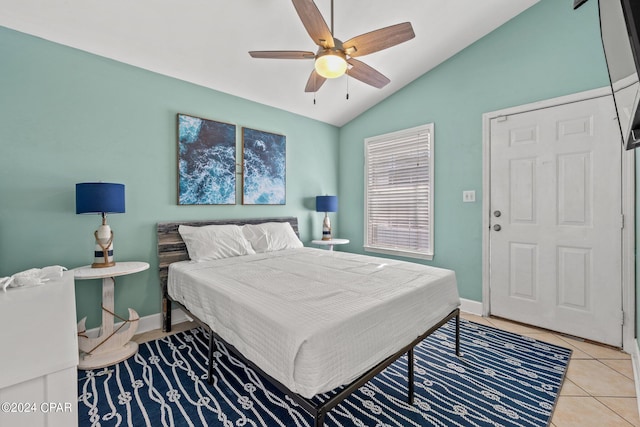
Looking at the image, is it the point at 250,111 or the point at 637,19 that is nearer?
the point at 637,19

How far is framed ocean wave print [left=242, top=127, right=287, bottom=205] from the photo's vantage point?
355 centimetres

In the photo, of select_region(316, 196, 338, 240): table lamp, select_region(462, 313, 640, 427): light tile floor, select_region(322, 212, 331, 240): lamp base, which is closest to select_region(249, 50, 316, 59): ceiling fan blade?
select_region(316, 196, 338, 240): table lamp

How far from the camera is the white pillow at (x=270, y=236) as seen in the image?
3.31m

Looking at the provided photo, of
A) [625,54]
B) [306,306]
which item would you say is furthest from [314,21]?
[306,306]

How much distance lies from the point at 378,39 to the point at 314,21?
483mm

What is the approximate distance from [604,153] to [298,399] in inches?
122

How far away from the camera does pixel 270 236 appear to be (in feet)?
11.2

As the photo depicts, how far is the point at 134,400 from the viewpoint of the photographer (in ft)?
5.82

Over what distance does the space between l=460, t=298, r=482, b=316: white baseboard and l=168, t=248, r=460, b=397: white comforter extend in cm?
128

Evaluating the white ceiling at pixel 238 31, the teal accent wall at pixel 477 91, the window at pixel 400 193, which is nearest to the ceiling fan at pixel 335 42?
the white ceiling at pixel 238 31

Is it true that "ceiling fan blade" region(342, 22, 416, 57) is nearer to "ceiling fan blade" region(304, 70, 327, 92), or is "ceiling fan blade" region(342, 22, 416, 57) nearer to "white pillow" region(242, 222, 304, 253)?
"ceiling fan blade" region(304, 70, 327, 92)

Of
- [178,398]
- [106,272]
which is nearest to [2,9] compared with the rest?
[106,272]

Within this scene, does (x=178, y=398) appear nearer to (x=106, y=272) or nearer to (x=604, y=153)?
(x=106, y=272)

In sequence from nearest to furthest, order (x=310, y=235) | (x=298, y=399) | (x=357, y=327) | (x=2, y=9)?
(x=298, y=399), (x=357, y=327), (x=2, y=9), (x=310, y=235)
